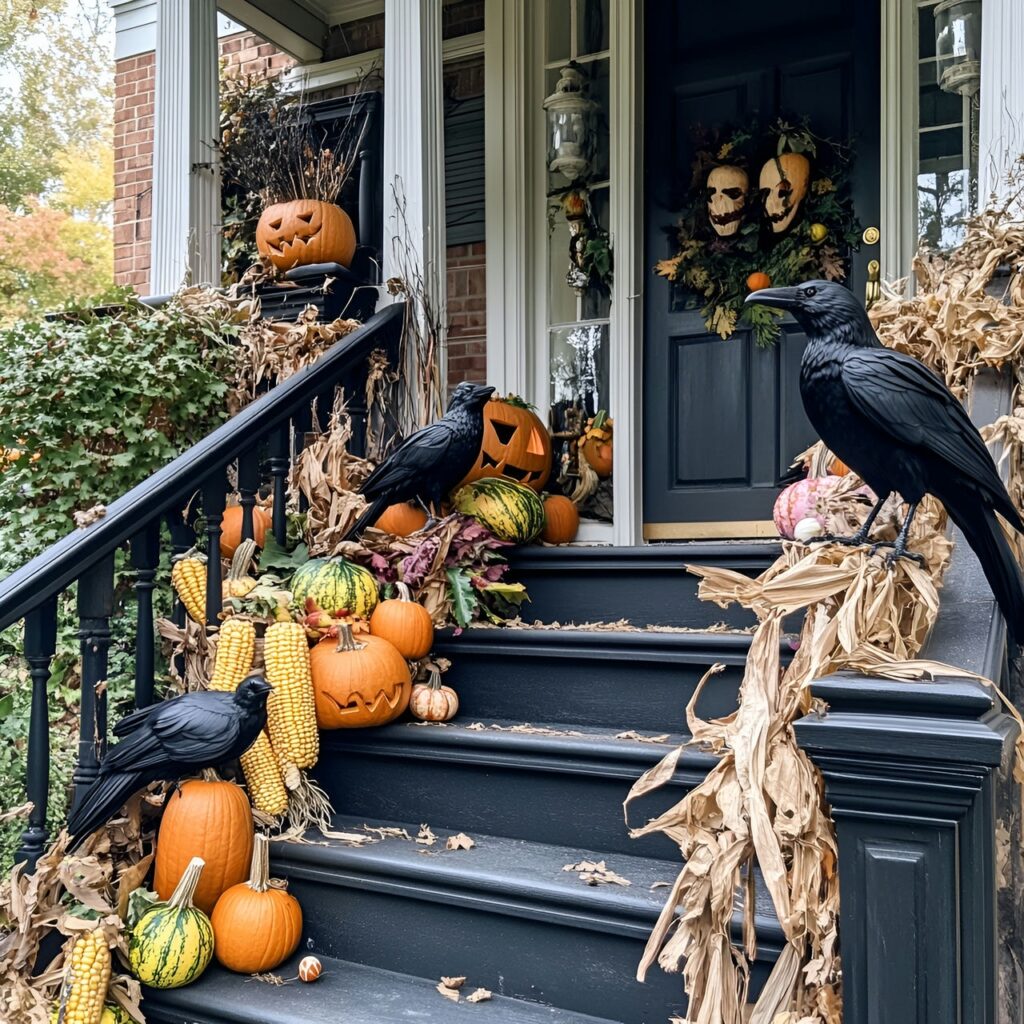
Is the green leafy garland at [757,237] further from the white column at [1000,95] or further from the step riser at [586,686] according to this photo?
the step riser at [586,686]

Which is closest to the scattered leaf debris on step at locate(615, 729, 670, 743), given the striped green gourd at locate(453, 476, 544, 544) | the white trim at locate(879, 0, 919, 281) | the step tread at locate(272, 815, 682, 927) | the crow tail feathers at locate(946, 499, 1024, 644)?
the step tread at locate(272, 815, 682, 927)

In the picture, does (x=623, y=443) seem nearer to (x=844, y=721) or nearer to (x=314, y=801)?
(x=314, y=801)

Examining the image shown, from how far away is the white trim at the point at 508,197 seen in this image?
15.4 feet

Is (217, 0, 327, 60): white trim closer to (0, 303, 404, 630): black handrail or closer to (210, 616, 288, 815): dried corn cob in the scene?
(0, 303, 404, 630): black handrail

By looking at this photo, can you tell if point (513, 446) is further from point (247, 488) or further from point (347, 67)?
point (347, 67)

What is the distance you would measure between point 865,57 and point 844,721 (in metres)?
3.61

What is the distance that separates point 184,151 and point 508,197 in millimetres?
1473

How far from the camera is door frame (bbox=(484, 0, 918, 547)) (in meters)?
3.96

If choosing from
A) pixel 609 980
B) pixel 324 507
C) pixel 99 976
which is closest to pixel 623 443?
pixel 324 507

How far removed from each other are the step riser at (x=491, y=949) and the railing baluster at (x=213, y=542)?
2.49 feet

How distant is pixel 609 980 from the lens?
6.57 feet

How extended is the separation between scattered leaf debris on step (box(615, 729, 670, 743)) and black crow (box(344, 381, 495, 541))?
1.04m

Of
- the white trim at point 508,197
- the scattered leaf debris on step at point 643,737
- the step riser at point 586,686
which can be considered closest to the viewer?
the scattered leaf debris on step at point 643,737

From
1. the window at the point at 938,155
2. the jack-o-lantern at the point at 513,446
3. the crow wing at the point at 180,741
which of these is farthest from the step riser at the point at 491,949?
the window at the point at 938,155
